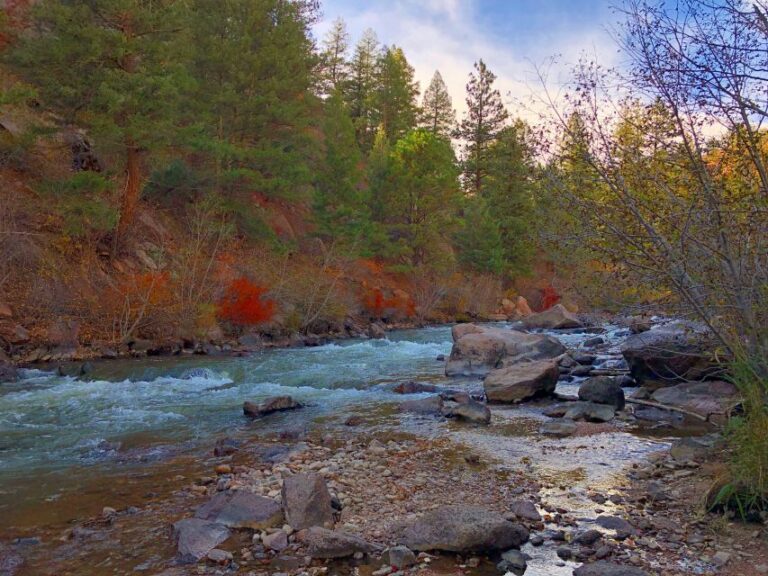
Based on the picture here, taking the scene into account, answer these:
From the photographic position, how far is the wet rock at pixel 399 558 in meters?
4.43

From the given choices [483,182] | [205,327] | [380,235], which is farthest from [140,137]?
[483,182]

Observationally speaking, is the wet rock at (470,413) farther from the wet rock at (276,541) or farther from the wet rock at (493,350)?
the wet rock at (276,541)

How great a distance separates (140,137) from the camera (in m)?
18.8

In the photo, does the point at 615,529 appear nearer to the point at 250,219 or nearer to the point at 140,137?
the point at 140,137

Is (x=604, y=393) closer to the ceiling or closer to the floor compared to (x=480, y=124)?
closer to the floor

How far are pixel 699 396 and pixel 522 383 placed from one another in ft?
9.60

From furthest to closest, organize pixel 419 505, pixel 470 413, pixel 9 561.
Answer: pixel 470 413 < pixel 419 505 < pixel 9 561

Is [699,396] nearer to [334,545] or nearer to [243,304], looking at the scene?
[334,545]

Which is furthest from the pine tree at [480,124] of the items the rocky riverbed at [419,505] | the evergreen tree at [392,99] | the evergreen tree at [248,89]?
the rocky riverbed at [419,505]

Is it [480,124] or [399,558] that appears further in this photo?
[480,124]

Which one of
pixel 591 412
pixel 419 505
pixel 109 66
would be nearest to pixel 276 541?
pixel 419 505

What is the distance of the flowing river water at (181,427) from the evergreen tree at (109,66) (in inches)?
309

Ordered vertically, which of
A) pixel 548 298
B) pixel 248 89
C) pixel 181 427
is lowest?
pixel 181 427

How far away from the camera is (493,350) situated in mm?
14992
